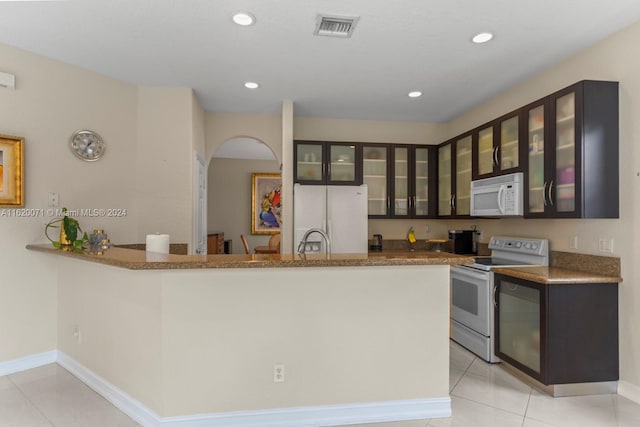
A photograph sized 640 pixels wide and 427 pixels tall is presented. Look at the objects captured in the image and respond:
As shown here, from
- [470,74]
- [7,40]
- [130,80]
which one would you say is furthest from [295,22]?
[7,40]

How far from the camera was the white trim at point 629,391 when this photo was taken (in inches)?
98.6

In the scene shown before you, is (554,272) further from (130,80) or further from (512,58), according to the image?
(130,80)

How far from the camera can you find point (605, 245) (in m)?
2.71

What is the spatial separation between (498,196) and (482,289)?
85 centimetres

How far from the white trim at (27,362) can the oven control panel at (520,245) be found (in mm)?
4236

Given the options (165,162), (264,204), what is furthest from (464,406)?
(264,204)

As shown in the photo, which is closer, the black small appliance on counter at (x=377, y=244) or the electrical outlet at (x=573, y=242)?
the electrical outlet at (x=573, y=242)

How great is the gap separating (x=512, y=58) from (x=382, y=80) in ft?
3.60

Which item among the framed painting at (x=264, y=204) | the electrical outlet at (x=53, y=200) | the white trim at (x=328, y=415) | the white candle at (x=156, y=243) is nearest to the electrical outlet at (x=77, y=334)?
the white candle at (x=156, y=243)

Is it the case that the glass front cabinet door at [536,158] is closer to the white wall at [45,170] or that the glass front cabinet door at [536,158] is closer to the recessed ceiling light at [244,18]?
the recessed ceiling light at [244,18]

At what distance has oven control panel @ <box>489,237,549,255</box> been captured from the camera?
10.6 feet

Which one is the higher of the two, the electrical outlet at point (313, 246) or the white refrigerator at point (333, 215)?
→ the white refrigerator at point (333, 215)

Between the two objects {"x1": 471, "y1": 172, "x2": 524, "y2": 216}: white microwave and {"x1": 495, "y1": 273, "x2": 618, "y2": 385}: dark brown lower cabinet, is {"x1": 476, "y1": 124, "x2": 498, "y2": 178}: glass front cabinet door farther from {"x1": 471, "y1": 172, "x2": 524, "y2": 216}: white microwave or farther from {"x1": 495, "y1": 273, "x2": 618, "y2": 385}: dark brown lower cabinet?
{"x1": 495, "y1": 273, "x2": 618, "y2": 385}: dark brown lower cabinet

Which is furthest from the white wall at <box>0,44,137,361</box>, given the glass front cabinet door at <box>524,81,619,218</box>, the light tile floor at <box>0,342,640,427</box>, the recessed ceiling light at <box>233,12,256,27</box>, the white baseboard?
the glass front cabinet door at <box>524,81,619,218</box>
